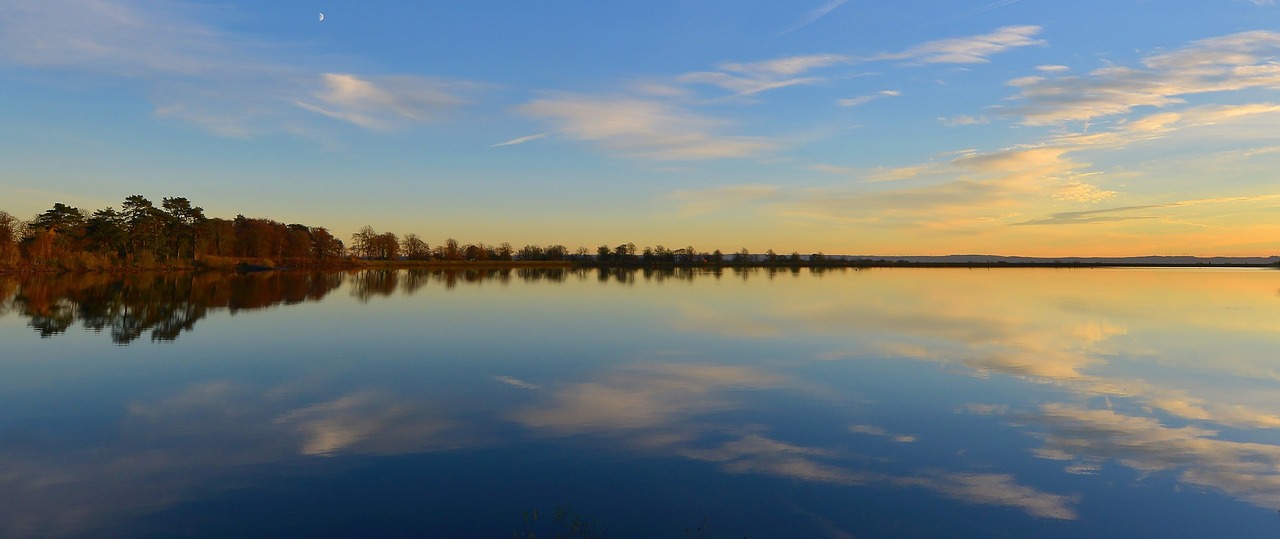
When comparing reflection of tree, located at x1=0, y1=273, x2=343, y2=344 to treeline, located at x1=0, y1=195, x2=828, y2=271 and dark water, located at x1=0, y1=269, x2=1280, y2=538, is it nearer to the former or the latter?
dark water, located at x1=0, y1=269, x2=1280, y2=538

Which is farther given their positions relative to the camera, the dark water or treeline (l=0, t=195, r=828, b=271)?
treeline (l=0, t=195, r=828, b=271)

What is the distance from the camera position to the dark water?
7234 millimetres

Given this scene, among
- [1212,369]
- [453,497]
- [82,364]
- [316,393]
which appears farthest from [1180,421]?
[82,364]

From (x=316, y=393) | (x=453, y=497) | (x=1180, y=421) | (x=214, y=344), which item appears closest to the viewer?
(x=453, y=497)

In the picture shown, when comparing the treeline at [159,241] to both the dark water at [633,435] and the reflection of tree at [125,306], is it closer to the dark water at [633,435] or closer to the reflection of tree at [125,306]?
the reflection of tree at [125,306]

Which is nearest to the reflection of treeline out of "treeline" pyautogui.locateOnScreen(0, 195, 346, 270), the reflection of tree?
the reflection of tree

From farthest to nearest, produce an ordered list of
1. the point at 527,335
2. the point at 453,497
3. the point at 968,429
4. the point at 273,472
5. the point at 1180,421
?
the point at 527,335
the point at 1180,421
the point at 968,429
the point at 273,472
the point at 453,497

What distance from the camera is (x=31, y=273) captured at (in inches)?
2457

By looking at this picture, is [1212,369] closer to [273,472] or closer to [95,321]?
[273,472]

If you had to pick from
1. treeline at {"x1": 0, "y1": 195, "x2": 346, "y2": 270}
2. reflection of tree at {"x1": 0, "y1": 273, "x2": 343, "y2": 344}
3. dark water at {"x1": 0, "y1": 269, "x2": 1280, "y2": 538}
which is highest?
treeline at {"x1": 0, "y1": 195, "x2": 346, "y2": 270}

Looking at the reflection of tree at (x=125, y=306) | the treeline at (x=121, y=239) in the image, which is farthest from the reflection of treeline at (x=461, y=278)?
the treeline at (x=121, y=239)

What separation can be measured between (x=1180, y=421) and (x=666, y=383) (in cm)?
943

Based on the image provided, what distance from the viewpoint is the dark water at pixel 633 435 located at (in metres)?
7.23

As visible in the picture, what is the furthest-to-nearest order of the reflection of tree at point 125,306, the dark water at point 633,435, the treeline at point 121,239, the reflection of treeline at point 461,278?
the treeline at point 121,239
the reflection of treeline at point 461,278
the reflection of tree at point 125,306
the dark water at point 633,435
